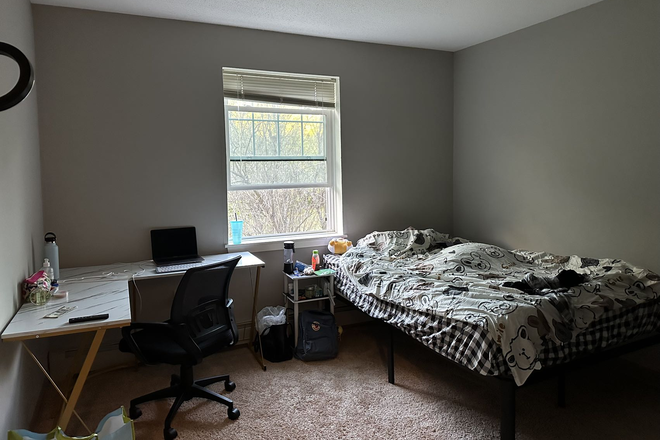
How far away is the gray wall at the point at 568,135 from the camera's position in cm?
285

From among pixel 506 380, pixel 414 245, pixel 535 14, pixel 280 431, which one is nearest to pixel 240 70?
Answer: pixel 414 245

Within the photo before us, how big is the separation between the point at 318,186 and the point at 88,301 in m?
2.14

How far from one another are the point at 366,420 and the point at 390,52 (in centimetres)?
313

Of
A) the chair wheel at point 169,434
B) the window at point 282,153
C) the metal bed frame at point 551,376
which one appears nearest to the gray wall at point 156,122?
the window at point 282,153

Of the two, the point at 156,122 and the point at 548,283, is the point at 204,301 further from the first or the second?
the point at 548,283

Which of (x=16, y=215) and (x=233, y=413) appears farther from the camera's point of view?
(x=233, y=413)

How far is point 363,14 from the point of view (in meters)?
3.21

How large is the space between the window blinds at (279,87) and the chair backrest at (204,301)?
1632 mm

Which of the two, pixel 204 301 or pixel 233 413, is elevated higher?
pixel 204 301

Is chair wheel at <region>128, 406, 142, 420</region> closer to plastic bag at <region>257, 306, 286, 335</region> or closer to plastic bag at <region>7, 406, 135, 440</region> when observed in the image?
plastic bag at <region>7, 406, 135, 440</region>

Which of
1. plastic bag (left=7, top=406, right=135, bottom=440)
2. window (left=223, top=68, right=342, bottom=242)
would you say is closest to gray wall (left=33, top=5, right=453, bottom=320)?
window (left=223, top=68, right=342, bottom=242)

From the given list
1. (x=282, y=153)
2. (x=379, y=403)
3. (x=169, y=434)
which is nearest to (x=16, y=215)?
(x=169, y=434)

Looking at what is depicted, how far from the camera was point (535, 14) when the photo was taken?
129 inches

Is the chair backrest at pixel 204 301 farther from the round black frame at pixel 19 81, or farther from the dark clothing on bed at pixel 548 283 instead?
the dark clothing on bed at pixel 548 283
